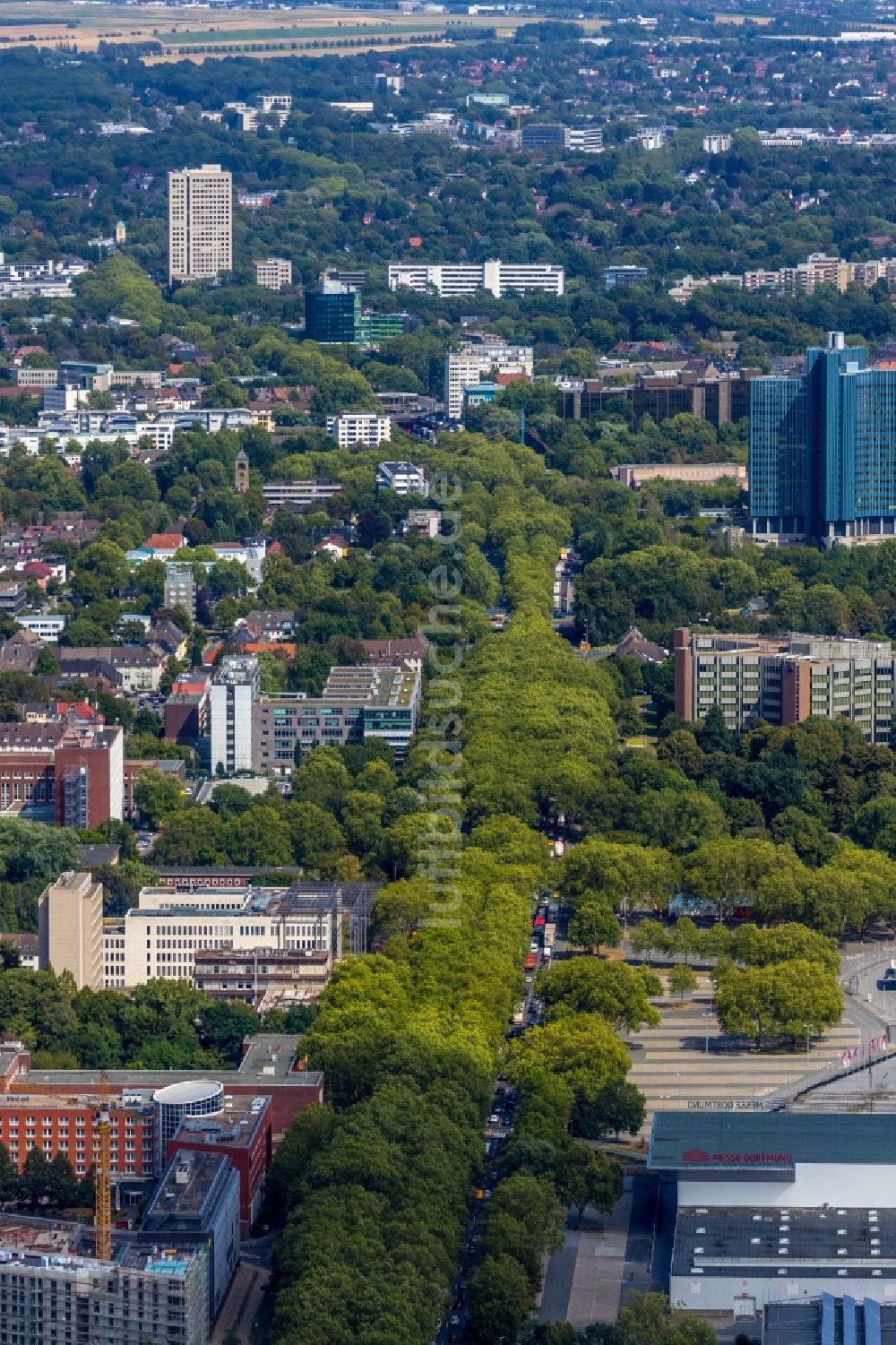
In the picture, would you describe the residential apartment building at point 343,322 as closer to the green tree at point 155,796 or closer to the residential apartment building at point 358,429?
the residential apartment building at point 358,429

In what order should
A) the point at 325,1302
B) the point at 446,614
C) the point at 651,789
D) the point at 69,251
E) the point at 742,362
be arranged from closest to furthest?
the point at 325,1302 < the point at 651,789 < the point at 446,614 < the point at 742,362 < the point at 69,251

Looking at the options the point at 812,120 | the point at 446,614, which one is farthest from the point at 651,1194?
the point at 812,120

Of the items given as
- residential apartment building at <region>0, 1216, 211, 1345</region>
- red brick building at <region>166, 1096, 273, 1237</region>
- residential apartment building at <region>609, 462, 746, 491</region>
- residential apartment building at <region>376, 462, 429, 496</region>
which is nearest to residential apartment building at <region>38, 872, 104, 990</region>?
red brick building at <region>166, 1096, 273, 1237</region>

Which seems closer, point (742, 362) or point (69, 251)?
point (742, 362)

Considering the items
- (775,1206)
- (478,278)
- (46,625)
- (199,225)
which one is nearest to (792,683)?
(46,625)

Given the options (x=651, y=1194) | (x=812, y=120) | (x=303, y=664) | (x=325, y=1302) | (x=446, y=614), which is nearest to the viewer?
(x=325, y=1302)

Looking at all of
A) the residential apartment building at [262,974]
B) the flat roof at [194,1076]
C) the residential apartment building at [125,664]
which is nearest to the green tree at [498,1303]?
the flat roof at [194,1076]

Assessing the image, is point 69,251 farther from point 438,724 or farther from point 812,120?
point 438,724
